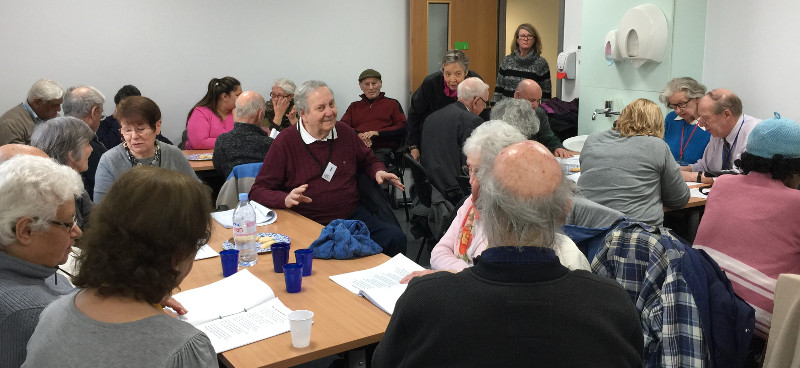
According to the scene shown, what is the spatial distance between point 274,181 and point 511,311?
2580 millimetres

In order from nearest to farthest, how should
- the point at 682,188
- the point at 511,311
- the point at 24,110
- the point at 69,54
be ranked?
the point at 511,311
the point at 682,188
the point at 24,110
the point at 69,54

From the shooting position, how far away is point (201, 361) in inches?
52.3

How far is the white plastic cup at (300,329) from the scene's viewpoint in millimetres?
1843

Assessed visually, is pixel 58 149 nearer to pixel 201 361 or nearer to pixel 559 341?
pixel 201 361

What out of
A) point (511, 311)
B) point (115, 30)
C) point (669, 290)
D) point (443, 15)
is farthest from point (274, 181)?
point (443, 15)

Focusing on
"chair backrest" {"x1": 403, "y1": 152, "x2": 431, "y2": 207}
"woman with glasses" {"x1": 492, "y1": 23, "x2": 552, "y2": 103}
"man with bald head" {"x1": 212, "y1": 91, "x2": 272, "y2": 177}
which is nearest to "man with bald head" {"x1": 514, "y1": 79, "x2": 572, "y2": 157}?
"woman with glasses" {"x1": 492, "y1": 23, "x2": 552, "y2": 103}

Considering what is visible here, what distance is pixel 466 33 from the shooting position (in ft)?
25.8

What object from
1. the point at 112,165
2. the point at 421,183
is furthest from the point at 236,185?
the point at 421,183

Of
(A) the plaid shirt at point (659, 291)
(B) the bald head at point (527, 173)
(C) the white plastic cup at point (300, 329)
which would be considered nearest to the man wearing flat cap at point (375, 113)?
(A) the plaid shirt at point (659, 291)

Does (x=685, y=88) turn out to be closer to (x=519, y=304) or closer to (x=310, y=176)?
(x=310, y=176)

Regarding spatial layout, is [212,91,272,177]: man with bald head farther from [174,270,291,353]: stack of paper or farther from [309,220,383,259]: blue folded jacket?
[174,270,291,353]: stack of paper

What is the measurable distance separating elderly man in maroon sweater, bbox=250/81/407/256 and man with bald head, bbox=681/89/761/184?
2087 mm

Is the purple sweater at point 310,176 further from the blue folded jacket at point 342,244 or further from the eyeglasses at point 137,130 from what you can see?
the blue folded jacket at point 342,244

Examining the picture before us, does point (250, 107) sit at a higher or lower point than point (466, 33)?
lower
